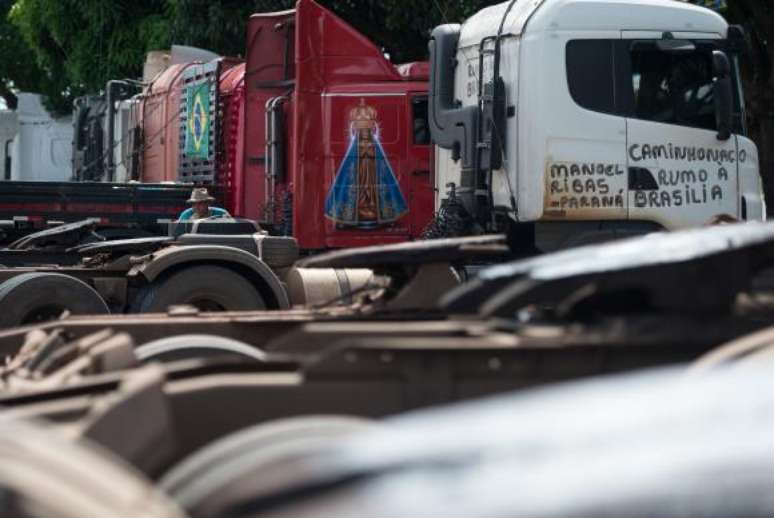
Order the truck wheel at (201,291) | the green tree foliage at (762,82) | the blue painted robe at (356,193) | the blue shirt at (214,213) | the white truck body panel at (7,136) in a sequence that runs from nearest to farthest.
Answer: the truck wheel at (201,291)
the blue shirt at (214,213)
the blue painted robe at (356,193)
the green tree foliage at (762,82)
the white truck body panel at (7,136)

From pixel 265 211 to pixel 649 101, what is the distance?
4.48 meters

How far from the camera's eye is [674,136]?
11.8 meters

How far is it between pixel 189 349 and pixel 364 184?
340 inches

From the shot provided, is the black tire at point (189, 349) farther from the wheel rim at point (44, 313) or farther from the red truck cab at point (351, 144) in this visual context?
the red truck cab at point (351, 144)

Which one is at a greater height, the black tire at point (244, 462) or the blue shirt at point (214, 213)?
the black tire at point (244, 462)

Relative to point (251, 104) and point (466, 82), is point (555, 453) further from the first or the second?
point (251, 104)

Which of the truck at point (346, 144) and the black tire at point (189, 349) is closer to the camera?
the black tire at point (189, 349)

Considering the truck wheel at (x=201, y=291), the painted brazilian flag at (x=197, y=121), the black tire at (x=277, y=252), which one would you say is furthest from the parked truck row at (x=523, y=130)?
the painted brazilian flag at (x=197, y=121)

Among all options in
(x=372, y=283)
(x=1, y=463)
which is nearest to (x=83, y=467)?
(x=1, y=463)

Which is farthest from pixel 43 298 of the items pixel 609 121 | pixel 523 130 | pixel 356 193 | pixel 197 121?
pixel 197 121

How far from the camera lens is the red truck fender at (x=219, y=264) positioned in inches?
425

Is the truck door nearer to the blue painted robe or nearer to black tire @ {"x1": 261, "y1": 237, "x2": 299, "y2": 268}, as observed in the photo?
black tire @ {"x1": 261, "y1": 237, "x2": 299, "y2": 268}

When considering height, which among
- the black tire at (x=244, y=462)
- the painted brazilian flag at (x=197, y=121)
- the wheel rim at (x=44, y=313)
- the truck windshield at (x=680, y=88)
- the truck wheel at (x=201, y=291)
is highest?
the truck windshield at (x=680, y=88)

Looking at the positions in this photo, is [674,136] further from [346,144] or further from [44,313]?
[44,313]
